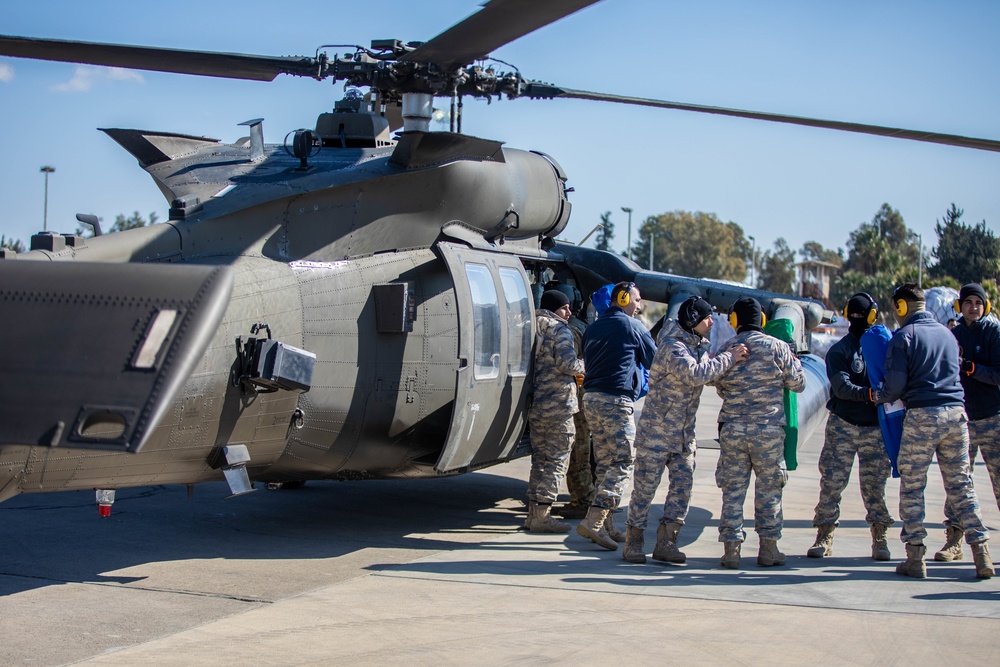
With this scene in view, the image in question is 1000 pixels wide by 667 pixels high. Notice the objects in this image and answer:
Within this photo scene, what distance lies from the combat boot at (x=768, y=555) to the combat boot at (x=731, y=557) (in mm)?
231

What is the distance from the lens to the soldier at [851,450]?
761 centimetres

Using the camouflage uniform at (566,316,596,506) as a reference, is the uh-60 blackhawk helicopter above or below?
above

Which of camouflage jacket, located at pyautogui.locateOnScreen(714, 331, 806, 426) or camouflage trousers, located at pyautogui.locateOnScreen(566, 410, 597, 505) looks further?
camouflage trousers, located at pyautogui.locateOnScreen(566, 410, 597, 505)

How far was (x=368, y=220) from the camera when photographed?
752cm

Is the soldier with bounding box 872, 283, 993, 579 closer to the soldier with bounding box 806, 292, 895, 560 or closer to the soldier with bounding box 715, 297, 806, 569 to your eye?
the soldier with bounding box 806, 292, 895, 560

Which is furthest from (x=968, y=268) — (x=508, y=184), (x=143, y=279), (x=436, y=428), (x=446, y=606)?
(x=143, y=279)

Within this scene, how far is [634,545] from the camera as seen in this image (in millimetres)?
7398

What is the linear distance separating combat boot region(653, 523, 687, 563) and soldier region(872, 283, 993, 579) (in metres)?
1.49

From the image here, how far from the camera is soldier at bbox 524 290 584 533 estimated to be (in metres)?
8.27

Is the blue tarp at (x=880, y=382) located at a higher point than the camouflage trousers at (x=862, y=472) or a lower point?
higher

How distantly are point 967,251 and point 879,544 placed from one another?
43.9 feet

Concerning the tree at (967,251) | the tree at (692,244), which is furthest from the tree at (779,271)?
the tree at (967,251)

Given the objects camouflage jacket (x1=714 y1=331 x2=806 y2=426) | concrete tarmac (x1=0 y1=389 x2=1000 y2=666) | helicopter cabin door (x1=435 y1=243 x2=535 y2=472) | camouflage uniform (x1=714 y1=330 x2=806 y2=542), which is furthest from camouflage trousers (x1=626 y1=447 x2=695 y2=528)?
helicopter cabin door (x1=435 y1=243 x2=535 y2=472)

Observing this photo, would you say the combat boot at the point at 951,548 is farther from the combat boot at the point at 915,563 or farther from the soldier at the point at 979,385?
the combat boot at the point at 915,563
